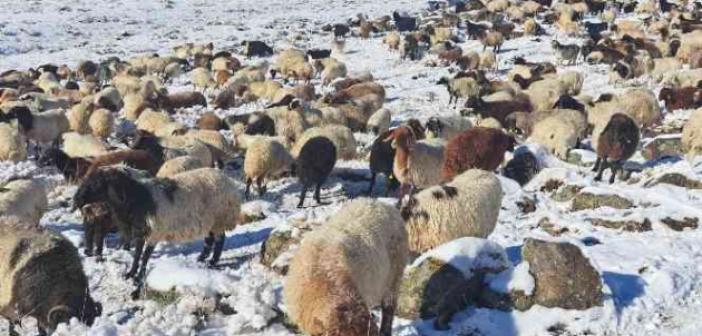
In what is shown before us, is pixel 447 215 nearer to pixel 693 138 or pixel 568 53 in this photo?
pixel 693 138

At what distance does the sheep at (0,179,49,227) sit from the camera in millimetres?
→ 12078

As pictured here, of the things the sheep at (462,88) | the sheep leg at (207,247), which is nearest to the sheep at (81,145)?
the sheep leg at (207,247)

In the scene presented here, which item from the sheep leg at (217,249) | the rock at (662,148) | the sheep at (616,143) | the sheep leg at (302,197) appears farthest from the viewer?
the rock at (662,148)

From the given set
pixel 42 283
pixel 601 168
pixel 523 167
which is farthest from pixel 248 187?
pixel 601 168

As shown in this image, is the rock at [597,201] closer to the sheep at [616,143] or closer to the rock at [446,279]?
the sheep at [616,143]

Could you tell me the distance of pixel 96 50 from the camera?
45.2 m

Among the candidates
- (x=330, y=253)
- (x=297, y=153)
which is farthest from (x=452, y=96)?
(x=330, y=253)

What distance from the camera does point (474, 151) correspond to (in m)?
14.6

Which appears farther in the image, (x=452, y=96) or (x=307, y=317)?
(x=452, y=96)

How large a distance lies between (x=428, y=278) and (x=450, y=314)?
1.67ft

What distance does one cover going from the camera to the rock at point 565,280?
7887 mm

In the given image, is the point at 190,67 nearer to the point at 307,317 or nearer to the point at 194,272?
the point at 194,272

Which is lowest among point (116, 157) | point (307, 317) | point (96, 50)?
point (96, 50)

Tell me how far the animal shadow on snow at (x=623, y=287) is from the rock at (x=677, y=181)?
537cm
